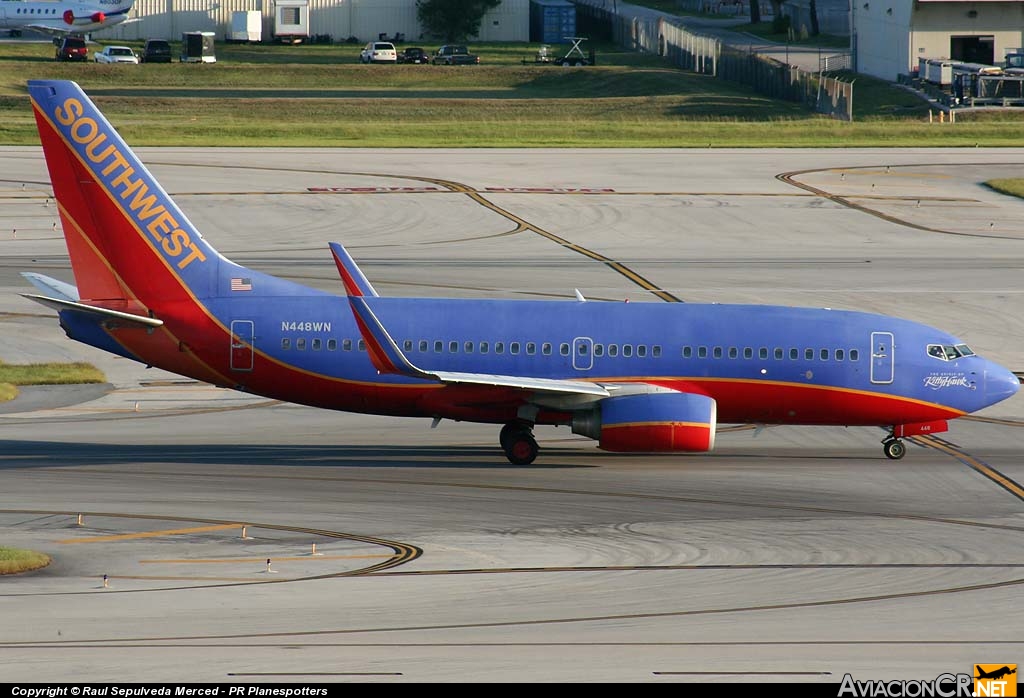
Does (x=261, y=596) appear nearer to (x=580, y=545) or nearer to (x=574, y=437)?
(x=580, y=545)

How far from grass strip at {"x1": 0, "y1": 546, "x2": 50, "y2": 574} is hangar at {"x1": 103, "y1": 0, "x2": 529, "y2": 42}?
13175 centimetres

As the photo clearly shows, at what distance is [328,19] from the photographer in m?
156

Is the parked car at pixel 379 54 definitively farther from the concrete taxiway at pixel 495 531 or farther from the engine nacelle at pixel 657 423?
the engine nacelle at pixel 657 423

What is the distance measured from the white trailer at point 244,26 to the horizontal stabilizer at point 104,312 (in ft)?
398

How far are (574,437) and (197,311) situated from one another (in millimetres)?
10316

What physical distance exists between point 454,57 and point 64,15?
39682 mm

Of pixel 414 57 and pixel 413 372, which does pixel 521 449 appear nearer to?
pixel 413 372

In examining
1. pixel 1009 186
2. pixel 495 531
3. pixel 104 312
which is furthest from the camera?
pixel 1009 186

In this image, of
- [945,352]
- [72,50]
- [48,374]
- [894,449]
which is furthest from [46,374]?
[72,50]

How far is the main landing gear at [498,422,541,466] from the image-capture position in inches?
1340

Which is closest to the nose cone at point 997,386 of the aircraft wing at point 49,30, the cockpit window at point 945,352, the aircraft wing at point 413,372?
the cockpit window at point 945,352

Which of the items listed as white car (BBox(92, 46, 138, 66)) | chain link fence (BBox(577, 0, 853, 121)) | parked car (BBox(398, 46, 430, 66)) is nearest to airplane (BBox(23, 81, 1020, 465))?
chain link fence (BBox(577, 0, 853, 121))

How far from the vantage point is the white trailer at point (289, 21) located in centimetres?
15262

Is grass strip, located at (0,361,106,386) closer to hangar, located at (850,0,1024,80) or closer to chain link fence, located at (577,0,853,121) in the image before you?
chain link fence, located at (577,0,853,121)
